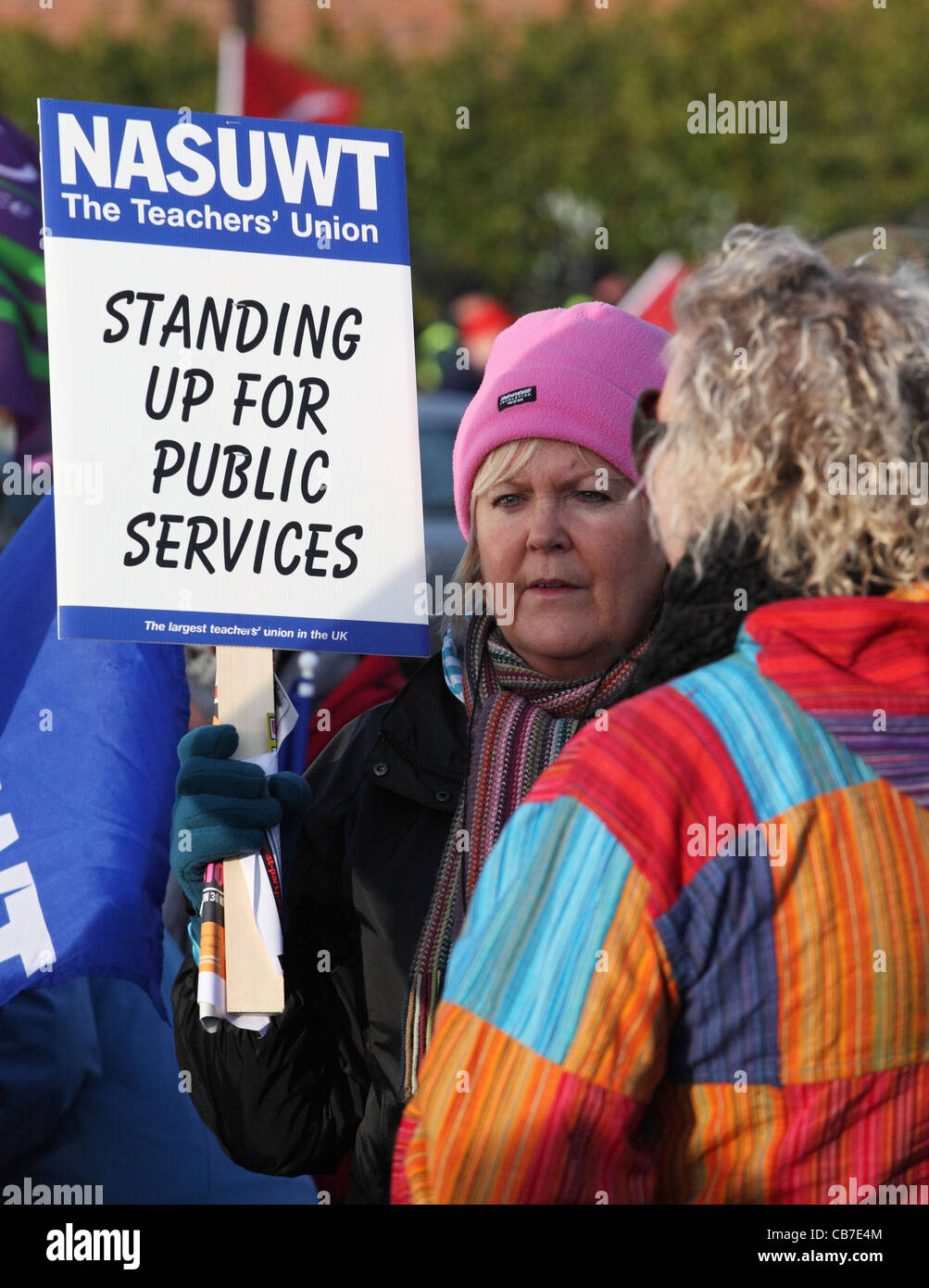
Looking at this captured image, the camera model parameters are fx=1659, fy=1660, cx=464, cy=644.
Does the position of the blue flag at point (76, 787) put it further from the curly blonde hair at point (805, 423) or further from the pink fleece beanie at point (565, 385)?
the curly blonde hair at point (805, 423)

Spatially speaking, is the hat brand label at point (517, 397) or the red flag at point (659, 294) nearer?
the hat brand label at point (517, 397)

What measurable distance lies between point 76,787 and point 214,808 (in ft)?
2.48

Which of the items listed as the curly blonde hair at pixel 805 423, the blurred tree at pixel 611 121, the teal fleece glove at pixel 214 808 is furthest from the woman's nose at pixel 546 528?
the blurred tree at pixel 611 121

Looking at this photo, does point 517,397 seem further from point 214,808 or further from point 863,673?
point 863,673

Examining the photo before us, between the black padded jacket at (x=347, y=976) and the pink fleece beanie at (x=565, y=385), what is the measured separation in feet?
1.35

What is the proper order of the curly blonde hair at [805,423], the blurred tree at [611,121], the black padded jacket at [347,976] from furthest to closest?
1. the blurred tree at [611,121]
2. the black padded jacket at [347,976]
3. the curly blonde hair at [805,423]

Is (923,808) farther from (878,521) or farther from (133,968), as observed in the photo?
(133,968)

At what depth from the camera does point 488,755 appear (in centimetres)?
252

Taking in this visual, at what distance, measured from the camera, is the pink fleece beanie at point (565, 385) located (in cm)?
263

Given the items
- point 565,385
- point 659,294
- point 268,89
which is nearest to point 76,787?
point 565,385

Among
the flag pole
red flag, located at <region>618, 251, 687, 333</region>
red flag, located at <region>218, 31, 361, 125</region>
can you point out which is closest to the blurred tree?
red flag, located at <region>618, 251, 687, 333</region>

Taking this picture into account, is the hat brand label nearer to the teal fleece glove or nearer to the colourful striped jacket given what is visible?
the teal fleece glove

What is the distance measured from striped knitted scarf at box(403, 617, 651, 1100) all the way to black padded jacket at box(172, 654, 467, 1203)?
0.11 ft

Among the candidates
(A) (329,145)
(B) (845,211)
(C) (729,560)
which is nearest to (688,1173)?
(C) (729,560)
